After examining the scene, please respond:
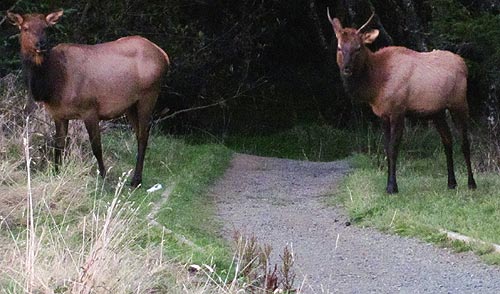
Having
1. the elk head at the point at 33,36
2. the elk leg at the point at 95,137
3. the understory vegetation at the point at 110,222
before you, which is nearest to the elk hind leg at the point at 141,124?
the understory vegetation at the point at 110,222

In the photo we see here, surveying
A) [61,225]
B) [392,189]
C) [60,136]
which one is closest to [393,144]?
[392,189]

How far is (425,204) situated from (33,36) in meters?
4.89

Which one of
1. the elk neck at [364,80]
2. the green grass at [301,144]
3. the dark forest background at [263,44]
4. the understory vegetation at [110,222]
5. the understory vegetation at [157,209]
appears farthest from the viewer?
the green grass at [301,144]

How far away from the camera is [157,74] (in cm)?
1356

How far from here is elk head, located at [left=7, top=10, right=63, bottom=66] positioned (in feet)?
40.8

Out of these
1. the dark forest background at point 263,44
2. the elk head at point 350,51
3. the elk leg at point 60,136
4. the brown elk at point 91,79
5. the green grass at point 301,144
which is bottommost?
the green grass at point 301,144

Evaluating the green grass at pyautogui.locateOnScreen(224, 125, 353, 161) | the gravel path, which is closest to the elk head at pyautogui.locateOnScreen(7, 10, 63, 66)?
the gravel path

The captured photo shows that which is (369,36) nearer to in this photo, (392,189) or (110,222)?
(392,189)

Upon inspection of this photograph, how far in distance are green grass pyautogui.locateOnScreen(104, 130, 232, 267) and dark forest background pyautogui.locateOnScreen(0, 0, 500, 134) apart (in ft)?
7.69

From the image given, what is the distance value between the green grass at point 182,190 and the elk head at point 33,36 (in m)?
1.90

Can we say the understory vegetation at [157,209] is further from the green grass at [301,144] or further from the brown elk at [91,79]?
the green grass at [301,144]

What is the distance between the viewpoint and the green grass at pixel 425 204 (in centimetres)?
1061

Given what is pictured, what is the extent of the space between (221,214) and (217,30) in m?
10.9

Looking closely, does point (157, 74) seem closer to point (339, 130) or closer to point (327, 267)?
point (327, 267)
